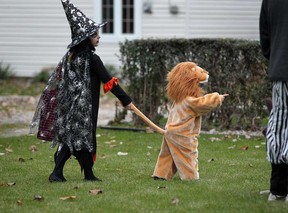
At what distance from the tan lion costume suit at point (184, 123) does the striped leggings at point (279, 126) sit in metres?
1.22

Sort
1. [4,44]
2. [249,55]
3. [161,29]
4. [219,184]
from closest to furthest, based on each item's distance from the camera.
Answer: [219,184] < [249,55] < [161,29] < [4,44]

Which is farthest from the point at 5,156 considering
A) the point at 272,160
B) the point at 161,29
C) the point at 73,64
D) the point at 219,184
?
the point at 161,29

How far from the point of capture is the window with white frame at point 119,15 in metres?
21.1

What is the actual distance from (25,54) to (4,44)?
0.67 m

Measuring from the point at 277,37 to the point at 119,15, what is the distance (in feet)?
48.3

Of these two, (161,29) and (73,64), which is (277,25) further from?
(161,29)

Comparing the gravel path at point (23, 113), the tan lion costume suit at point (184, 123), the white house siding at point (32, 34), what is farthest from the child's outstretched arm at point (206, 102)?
the white house siding at point (32, 34)

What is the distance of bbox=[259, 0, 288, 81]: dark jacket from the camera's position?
6641 millimetres

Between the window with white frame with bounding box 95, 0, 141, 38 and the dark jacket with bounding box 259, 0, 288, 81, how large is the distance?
1428 cm

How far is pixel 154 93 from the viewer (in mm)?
12898

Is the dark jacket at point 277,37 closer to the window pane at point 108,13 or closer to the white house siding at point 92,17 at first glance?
the white house siding at point 92,17

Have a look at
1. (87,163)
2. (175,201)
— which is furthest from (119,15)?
(175,201)

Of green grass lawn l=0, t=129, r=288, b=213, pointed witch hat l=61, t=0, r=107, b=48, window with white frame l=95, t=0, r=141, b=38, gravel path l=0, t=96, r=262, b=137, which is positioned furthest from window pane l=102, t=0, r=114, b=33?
pointed witch hat l=61, t=0, r=107, b=48

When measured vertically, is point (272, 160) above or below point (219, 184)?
above
